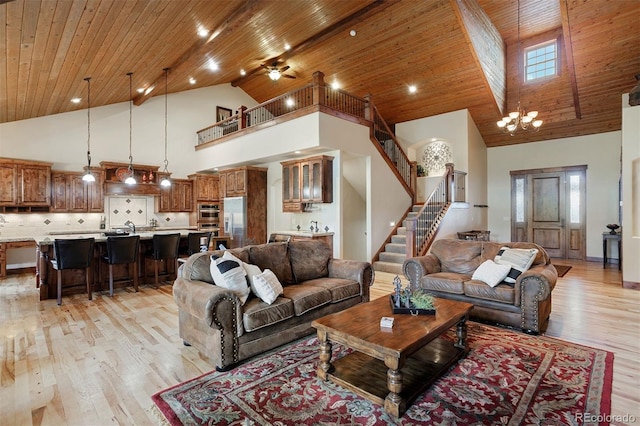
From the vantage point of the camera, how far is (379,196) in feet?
25.9

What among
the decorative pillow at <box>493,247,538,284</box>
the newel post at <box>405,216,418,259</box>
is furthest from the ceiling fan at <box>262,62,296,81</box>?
the decorative pillow at <box>493,247,538,284</box>

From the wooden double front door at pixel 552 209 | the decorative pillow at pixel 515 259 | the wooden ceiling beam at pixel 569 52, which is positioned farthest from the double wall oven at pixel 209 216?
the wooden ceiling beam at pixel 569 52

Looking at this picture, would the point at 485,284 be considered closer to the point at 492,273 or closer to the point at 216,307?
the point at 492,273

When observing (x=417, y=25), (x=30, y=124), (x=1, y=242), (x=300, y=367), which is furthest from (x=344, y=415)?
(x=30, y=124)

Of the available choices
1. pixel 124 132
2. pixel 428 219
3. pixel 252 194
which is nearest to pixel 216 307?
pixel 428 219

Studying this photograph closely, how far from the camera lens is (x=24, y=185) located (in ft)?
23.6

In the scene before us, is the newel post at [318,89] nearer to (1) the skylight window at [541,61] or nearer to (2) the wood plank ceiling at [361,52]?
(2) the wood plank ceiling at [361,52]

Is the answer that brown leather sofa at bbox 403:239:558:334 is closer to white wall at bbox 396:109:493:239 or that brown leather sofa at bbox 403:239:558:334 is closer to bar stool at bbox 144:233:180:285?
white wall at bbox 396:109:493:239

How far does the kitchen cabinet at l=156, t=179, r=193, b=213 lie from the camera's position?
9.33 meters

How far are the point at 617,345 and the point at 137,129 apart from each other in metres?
10.5

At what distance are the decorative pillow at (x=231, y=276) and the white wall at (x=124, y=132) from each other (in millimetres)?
7230

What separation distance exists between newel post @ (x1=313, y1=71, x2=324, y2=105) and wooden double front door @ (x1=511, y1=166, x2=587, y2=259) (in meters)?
6.41

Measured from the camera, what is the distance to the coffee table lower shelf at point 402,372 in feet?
7.70

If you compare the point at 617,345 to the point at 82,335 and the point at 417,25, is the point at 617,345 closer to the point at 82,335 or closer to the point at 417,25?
the point at 82,335
